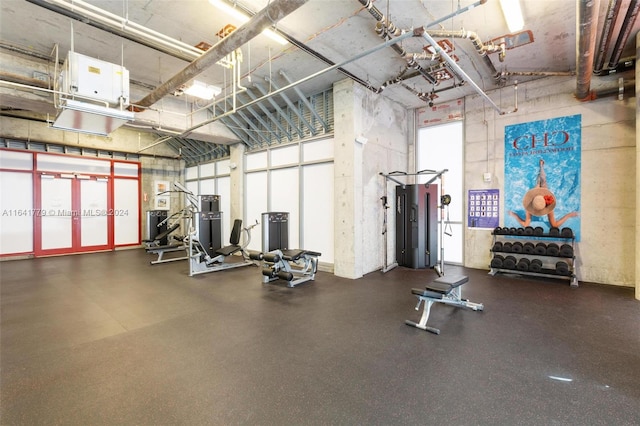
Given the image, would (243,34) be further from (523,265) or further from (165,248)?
(165,248)

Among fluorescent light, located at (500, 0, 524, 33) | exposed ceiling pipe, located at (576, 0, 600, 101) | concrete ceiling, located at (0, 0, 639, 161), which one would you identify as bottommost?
exposed ceiling pipe, located at (576, 0, 600, 101)

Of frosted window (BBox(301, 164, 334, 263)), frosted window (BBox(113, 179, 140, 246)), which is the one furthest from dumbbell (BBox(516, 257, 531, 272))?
frosted window (BBox(113, 179, 140, 246))

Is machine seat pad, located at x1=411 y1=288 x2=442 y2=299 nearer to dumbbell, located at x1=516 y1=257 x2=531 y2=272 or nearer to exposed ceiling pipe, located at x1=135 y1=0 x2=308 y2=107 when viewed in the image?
dumbbell, located at x1=516 y1=257 x2=531 y2=272

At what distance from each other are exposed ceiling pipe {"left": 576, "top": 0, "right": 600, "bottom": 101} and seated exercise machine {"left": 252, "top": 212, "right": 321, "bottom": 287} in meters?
4.44

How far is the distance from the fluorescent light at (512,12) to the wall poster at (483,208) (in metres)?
3.22

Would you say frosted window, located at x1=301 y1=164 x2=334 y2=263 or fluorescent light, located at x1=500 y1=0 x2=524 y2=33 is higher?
fluorescent light, located at x1=500 y1=0 x2=524 y2=33

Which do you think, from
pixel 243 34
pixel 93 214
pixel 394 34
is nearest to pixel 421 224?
pixel 394 34

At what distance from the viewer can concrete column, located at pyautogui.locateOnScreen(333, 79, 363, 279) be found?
5359mm

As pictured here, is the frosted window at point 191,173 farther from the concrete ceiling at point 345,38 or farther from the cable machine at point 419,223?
the cable machine at point 419,223

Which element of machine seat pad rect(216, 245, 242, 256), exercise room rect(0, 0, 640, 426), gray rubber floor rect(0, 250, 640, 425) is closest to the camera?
gray rubber floor rect(0, 250, 640, 425)

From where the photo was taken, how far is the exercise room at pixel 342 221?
Answer: 2180mm

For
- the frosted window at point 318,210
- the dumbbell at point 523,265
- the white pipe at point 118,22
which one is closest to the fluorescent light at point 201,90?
the white pipe at point 118,22

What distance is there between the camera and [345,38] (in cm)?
405

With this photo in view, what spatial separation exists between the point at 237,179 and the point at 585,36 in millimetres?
7314
